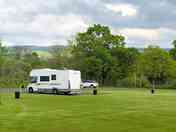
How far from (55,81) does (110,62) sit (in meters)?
35.9

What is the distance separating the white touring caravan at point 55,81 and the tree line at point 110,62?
88.0 feet

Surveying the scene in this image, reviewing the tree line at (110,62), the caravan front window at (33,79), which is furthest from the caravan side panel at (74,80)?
the tree line at (110,62)

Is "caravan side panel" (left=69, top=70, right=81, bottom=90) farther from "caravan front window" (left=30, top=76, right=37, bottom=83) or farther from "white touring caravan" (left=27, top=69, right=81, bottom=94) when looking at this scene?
"caravan front window" (left=30, top=76, right=37, bottom=83)

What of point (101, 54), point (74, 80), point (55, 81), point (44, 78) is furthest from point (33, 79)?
point (101, 54)

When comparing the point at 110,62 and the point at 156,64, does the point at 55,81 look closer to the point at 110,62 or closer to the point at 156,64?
the point at 156,64

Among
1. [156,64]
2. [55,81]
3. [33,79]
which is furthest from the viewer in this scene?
[156,64]

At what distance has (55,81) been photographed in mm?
46250

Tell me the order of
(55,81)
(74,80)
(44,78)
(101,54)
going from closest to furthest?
(74,80) → (55,81) → (44,78) → (101,54)

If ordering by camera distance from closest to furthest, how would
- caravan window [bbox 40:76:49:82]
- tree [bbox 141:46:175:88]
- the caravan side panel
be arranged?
the caravan side panel, caravan window [bbox 40:76:49:82], tree [bbox 141:46:175:88]

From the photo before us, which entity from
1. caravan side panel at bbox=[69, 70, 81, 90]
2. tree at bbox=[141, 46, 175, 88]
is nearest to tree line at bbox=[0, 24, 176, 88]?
tree at bbox=[141, 46, 175, 88]

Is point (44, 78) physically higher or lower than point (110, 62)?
lower

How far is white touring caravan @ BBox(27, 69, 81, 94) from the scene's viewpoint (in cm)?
4506

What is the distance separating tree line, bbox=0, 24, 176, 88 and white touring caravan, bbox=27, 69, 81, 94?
26831 millimetres

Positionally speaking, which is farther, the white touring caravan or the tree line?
the tree line
